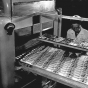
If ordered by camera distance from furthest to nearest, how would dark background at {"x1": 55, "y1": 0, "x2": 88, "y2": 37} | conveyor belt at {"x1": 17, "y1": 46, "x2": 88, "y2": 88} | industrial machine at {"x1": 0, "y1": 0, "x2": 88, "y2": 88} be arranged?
dark background at {"x1": 55, "y1": 0, "x2": 88, "y2": 37} < industrial machine at {"x1": 0, "y1": 0, "x2": 88, "y2": 88} < conveyor belt at {"x1": 17, "y1": 46, "x2": 88, "y2": 88}

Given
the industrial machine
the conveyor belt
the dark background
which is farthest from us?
the dark background

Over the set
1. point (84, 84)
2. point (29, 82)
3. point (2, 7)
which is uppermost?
point (2, 7)

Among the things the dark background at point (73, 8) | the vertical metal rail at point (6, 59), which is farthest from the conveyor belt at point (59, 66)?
the dark background at point (73, 8)

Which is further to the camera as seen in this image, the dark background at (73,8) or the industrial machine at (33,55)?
the dark background at (73,8)

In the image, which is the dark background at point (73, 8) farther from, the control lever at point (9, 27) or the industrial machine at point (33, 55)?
the control lever at point (9, 27)

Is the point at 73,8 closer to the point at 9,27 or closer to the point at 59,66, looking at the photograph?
the point at 59,66

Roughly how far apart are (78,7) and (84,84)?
6.60m

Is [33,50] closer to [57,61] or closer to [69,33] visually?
[57,61]

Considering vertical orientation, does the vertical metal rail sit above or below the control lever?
below

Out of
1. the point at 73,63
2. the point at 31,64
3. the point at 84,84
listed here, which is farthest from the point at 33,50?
the point at 84,84

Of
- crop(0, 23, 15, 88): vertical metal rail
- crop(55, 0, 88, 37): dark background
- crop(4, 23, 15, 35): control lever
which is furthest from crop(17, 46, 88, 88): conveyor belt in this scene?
crop(55, 0, 88, 37): dark background

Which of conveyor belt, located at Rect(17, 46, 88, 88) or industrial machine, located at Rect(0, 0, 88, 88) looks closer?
conveyor belt, located at Rect(17, 46, 88, 88)

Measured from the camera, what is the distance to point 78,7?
26.0ft

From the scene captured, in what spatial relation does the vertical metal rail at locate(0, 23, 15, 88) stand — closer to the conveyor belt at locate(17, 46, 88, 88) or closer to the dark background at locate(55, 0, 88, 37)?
the conveyor belt at locate(17, 46, 88, 88)
